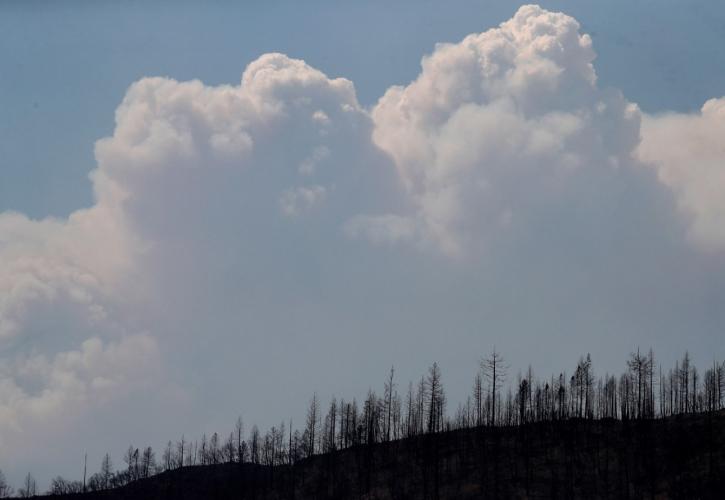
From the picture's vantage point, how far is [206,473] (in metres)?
164

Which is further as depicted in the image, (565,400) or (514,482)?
(565,400)

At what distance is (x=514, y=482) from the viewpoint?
99.8m

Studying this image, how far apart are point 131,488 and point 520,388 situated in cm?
8230

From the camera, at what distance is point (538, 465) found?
104625mm

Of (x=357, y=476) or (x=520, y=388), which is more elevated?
(x=520, y=388)

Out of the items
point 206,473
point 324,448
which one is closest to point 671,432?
point 324,448

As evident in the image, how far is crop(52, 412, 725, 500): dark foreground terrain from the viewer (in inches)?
3765

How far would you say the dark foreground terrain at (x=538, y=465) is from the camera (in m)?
95.6

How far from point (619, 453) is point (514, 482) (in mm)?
14048

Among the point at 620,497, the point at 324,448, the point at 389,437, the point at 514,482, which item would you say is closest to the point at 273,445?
the point at 324,448

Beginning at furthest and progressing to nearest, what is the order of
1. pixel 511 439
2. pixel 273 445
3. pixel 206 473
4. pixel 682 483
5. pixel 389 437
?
pixel 206 473
pixel 273 445
pixel 389 437
pixel 511 439
pixel 682 483

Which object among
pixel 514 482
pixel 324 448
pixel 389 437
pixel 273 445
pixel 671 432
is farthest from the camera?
pixel 273 445

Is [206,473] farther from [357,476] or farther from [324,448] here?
[357,476]

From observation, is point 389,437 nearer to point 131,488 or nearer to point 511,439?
point 511,439
